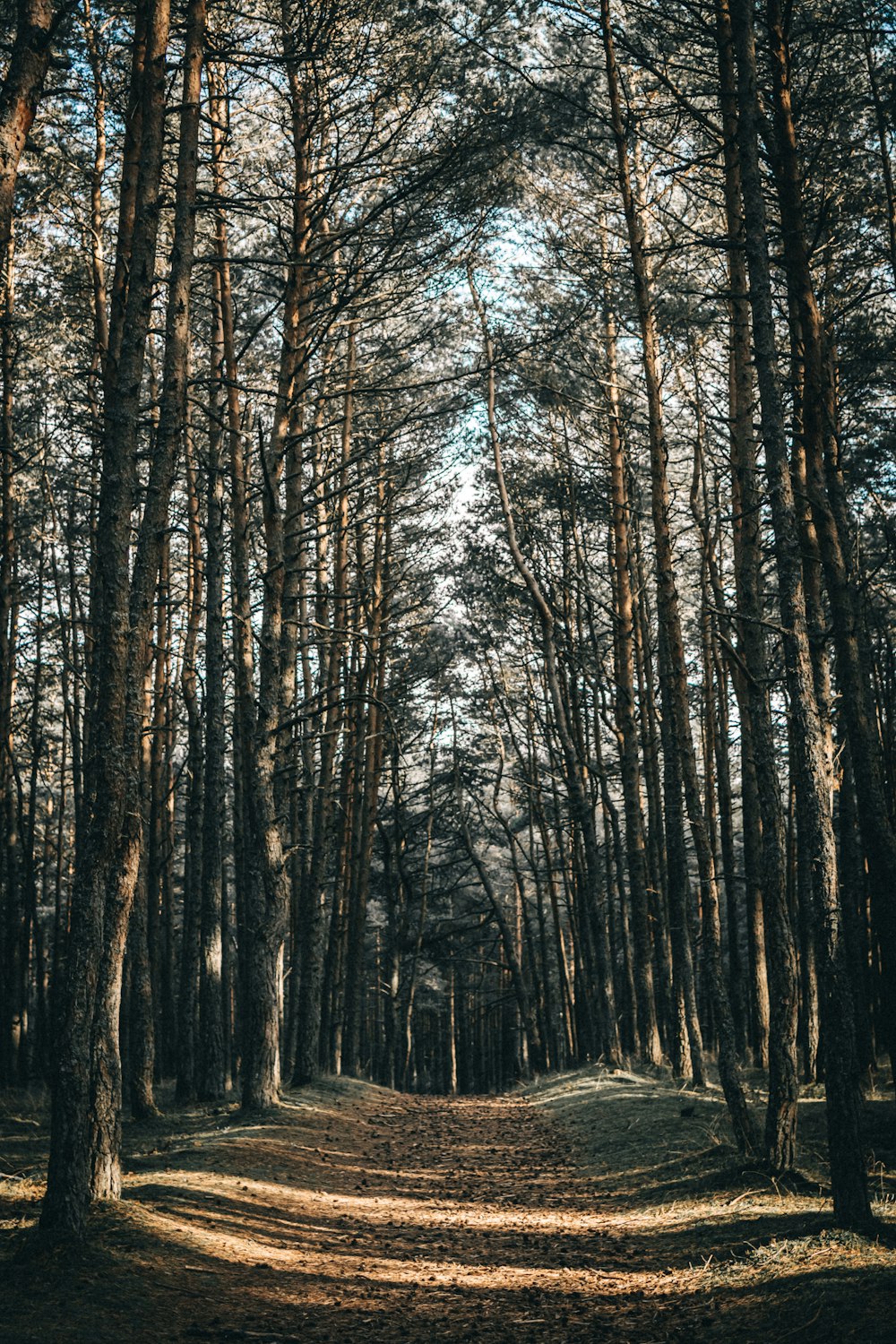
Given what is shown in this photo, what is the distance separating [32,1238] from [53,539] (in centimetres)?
1206

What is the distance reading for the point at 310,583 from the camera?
17531mm

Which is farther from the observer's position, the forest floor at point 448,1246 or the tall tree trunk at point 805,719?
the tall tree trunk at point 805,719

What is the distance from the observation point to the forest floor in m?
4.71

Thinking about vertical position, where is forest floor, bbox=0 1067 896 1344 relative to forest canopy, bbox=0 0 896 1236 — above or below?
below

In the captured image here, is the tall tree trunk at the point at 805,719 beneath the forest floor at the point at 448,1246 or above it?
above

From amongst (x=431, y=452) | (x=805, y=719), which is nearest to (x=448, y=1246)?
(x=805, y=719)

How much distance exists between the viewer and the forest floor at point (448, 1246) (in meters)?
4.71

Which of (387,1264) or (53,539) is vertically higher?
(53,539)

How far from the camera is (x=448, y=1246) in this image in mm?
6684

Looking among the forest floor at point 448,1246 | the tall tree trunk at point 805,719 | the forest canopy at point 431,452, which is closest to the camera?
the forest floor at point 448,1246

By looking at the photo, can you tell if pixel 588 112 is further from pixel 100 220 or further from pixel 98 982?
pixel 98 982

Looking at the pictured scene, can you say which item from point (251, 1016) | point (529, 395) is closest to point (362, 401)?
point (529, 395)

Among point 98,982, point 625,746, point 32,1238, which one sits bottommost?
point 32,1238

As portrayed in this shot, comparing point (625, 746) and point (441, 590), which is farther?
point (441, 590)
